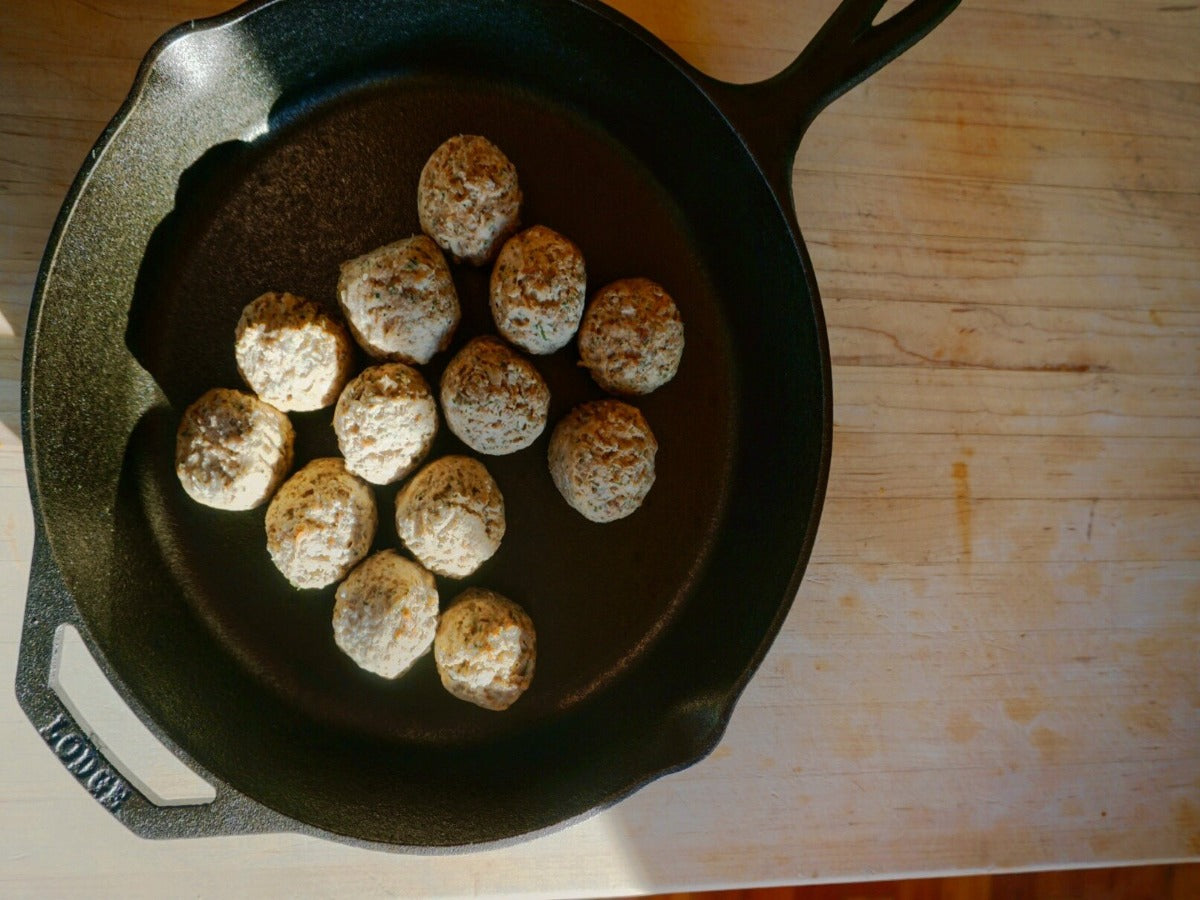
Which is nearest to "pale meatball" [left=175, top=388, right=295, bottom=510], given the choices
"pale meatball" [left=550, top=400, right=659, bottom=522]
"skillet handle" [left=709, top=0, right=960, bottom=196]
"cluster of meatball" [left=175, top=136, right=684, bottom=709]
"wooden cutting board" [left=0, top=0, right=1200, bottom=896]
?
"cluster of meatball" [left=175, top=136, right=684, bottom=709]

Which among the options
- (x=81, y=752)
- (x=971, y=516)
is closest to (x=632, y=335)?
(x=971, y=516)

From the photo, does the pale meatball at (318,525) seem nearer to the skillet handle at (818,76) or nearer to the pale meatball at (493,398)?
the pale meatball at (493,398)

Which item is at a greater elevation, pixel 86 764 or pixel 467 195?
pixel 467 195

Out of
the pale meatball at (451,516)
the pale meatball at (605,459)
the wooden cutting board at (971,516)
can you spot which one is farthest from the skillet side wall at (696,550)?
the pale meatball at (451,516)

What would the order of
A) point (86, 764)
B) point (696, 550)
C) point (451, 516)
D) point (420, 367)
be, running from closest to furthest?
point (86, 764), point (451, 516), point (420, 367), point (696, 550)

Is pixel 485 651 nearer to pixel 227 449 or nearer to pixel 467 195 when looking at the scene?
pixel 227 449

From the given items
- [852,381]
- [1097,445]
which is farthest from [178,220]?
[1097,445]
